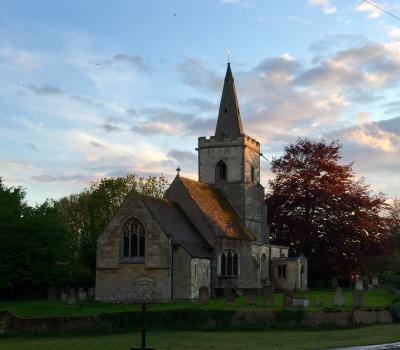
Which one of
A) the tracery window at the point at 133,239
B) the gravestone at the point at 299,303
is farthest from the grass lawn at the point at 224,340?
the tracery window at the point at 133,239

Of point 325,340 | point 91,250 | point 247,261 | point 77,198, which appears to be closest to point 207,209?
point 247,261

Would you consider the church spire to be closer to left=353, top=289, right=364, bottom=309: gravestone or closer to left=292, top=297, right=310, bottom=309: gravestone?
left=292, top=297, right=310, bottom=309: gravestone

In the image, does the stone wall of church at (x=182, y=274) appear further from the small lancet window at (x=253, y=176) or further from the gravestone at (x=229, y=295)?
the small lancet window at (x=253, y=176)

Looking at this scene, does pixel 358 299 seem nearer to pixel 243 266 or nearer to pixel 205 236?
pixel 205 236

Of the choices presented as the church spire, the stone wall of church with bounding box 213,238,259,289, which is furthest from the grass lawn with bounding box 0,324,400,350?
the church spire

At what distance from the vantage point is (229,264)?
4812 centimetres

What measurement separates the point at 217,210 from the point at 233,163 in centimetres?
559

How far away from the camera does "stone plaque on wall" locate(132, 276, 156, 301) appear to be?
42.1m

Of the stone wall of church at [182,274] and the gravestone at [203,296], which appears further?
the stone wall of church at [182,274]

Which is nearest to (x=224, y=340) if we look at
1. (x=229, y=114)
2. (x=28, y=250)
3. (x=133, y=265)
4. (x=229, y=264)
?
(x=133, y=265)

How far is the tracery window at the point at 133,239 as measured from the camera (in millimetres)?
43000

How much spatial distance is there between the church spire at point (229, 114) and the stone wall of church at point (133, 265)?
14204mm

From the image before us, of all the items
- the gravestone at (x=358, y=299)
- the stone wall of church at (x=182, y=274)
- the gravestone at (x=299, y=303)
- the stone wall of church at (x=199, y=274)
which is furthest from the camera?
the stone wall of church at (x=199, y=274)

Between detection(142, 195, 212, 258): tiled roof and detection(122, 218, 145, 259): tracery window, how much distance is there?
4.59 feet
